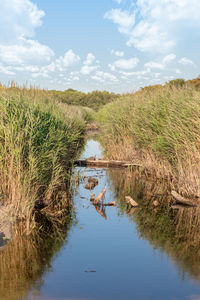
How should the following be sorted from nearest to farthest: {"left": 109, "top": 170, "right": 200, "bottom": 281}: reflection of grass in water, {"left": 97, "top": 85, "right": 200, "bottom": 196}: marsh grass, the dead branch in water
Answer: {"left": 109, "top": 170, "right": 200, "bottom": 281}: reflection of grass in water < {"left": 97, "top": 85, "right": 200, "bottom": 196}: marsh grass < the dead branch in water

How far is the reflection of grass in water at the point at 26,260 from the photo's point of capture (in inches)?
200

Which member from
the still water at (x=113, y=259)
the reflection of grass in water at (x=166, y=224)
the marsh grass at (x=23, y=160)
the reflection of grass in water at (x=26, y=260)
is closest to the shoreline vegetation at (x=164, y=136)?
the reflection of grass in water at (x=166, y=224)

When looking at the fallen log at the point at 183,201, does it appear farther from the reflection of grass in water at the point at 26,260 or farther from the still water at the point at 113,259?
the reflection of grass in water at the point at 26,260

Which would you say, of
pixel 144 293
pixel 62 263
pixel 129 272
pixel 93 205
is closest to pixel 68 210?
pixel 93 205

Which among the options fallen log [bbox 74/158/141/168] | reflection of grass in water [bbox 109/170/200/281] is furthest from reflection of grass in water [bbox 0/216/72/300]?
fallen log [bbox 74/158/141/168]

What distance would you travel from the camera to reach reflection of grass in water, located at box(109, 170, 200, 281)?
628 centimetres

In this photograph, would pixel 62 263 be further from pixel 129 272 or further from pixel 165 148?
pixel 165 148

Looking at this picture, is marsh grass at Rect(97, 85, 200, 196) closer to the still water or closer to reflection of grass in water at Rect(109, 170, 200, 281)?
reflection of grass in water at Rect(109, 170, 200, 281)

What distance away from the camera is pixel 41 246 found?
21.7 feet

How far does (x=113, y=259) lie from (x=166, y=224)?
2336 mm

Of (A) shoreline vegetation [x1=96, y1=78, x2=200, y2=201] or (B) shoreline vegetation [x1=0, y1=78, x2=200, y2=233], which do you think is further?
(A) shoreline vegetation [x1=96, y1=78, x2=200, y2=201]

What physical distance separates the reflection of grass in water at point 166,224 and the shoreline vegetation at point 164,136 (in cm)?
65

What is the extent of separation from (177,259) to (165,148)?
15.7ft

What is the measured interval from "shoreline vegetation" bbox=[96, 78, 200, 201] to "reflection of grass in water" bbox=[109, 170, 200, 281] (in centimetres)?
65
